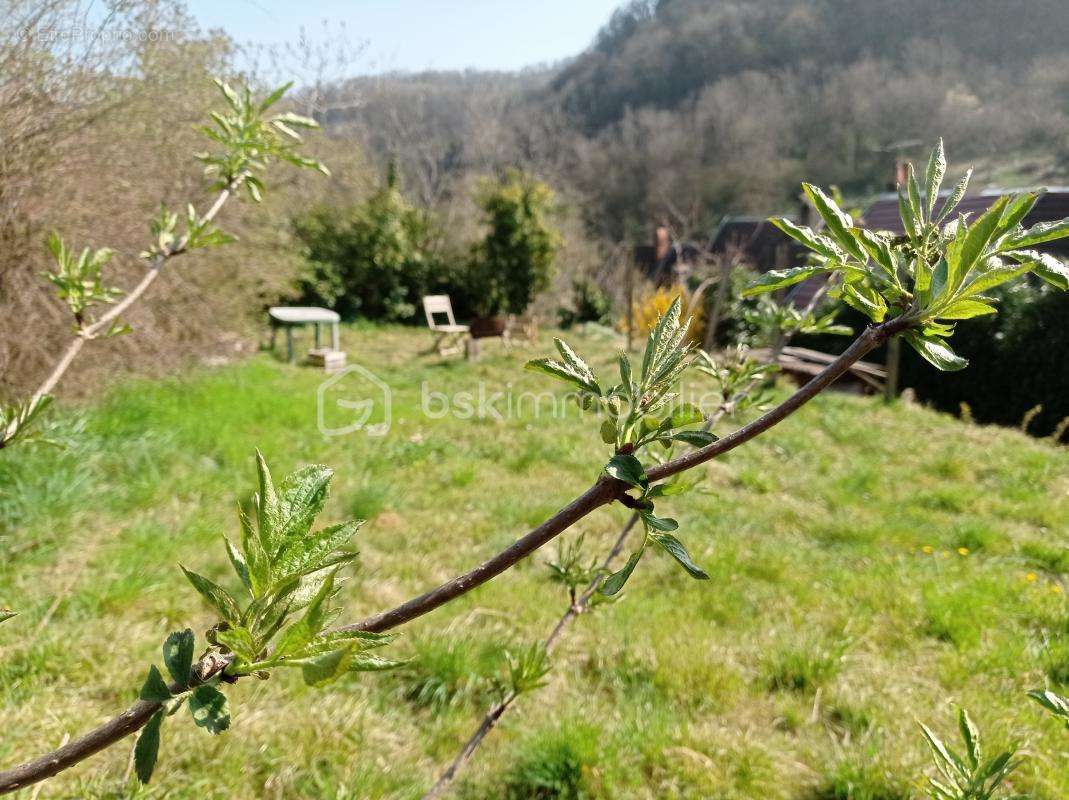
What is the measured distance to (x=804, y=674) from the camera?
102 inches

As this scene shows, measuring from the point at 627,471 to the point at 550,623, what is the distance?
2.72m

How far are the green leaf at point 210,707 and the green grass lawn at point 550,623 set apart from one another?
0.21m

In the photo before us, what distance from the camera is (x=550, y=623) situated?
2.94 meters

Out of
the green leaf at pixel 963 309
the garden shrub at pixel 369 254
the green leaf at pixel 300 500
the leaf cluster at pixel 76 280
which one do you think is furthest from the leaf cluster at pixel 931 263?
the garden shrub at pixel 369 254

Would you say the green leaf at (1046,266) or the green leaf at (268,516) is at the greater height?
the green leaf at (1046,266)

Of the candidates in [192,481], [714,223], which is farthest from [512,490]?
[714,223]

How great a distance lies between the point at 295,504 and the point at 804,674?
2697 mm

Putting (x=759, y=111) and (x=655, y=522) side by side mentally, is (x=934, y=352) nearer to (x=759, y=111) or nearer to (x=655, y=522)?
(x=655, y=522)

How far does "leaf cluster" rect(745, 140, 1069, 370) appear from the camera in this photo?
1.29 feet

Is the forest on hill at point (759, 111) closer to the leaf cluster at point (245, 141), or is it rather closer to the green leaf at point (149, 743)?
the leaf cluster at point (245, 141)

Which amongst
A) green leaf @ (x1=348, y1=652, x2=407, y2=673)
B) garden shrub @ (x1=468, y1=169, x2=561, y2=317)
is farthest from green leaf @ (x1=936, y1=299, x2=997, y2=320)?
garden shrub @ (x1=468, y1=169, x2=561, y2=317)

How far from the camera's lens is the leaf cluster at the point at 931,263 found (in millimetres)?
394

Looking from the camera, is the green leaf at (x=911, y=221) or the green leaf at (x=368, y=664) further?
the green leaf at (x=911, y=221)

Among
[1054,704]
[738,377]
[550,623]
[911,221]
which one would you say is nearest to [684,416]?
[911,221]
